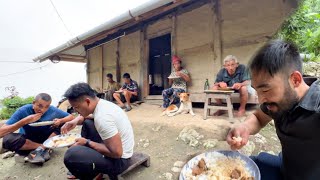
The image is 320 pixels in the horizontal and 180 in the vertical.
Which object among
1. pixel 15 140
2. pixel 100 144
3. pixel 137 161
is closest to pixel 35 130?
pixel 15 140

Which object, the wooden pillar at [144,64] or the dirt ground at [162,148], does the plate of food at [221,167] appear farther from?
the wooden pillar at [144,64]

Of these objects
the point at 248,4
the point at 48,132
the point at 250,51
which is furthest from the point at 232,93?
the point at 48,132

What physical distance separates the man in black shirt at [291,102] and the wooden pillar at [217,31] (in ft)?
12.4

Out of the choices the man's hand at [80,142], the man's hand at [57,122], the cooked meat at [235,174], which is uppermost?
the man's hand at [57,122]

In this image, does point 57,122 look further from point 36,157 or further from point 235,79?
point 235,79

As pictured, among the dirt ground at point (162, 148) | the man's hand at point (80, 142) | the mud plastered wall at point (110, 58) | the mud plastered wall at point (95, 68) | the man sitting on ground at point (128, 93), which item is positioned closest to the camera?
the man's hand at point (80, 142)

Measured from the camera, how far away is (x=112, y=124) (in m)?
2.21

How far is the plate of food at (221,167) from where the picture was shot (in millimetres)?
1452

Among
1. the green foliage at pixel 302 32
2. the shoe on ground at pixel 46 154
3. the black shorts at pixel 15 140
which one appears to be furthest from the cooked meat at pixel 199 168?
the green foliage at pixel 302 32

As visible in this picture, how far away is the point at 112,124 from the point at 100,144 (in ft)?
1.05

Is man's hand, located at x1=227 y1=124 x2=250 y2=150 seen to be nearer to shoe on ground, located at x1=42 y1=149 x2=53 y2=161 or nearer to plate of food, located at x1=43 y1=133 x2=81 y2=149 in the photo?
plate of food, located at x1=43 y1=133 x2=81 y2=149

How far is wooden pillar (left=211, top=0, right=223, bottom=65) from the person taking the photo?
16.2ft

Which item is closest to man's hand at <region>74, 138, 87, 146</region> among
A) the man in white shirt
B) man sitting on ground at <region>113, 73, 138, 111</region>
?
the man in white shirt

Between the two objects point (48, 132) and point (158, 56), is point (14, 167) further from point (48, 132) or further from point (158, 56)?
point (158, 56)
